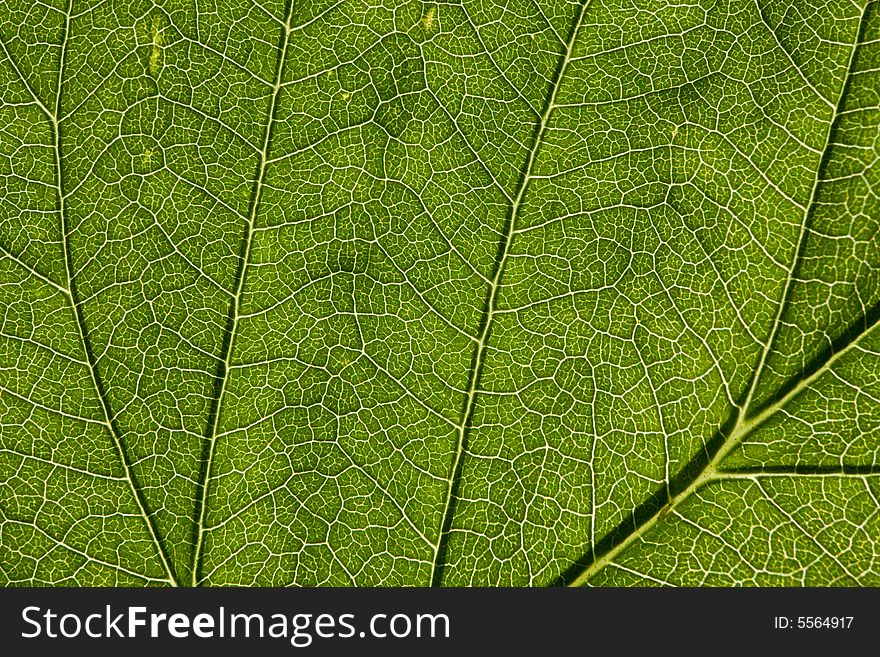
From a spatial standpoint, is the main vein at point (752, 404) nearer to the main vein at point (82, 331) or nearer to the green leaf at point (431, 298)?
the green leaf at point (431, 298)

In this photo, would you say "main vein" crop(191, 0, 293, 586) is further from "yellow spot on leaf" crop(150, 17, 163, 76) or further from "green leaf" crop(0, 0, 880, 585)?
"yellow spot on leaf" crop(150, 17, 163, 76)

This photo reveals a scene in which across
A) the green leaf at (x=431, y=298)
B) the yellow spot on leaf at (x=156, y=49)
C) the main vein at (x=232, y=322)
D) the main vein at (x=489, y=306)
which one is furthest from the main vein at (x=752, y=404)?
the yellow spot on leaf at (x=156, y=49)

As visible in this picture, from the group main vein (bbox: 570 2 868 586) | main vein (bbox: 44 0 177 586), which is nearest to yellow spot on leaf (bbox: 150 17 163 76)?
main vein (bbox: 44 0 177 586)

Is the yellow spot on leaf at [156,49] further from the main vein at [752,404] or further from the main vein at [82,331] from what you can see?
the main vein at [752,404]

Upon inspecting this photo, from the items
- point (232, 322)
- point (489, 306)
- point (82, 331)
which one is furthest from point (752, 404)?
point (82, 331)

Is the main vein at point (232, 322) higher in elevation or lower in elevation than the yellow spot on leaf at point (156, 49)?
lower
